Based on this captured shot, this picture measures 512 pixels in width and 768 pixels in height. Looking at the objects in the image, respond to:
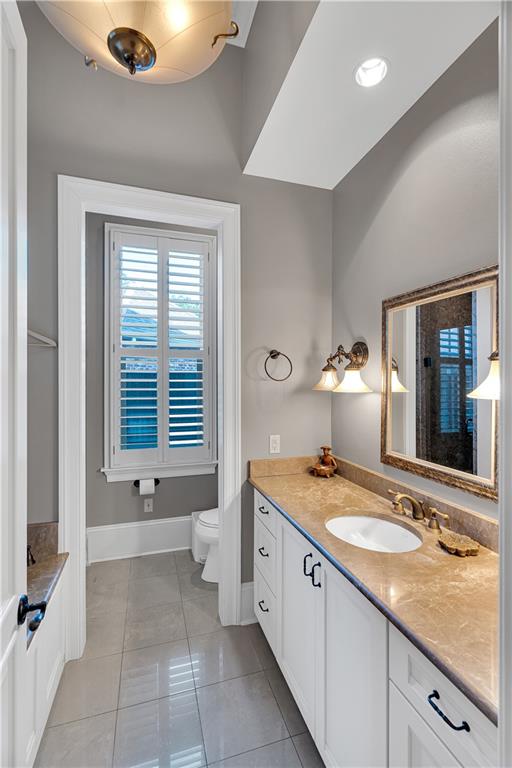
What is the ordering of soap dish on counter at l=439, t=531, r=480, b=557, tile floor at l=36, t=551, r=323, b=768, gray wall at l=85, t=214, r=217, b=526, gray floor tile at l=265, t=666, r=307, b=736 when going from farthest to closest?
1. gray wall at l=85, t=214, r=217, b=526
2. gray floor tile at l=265, t=666, r=307, b=736
3. tile floor at l=36, t=551, r=323, b=768
4. soap dish on counter at l=439, t=531, r=480, b=557

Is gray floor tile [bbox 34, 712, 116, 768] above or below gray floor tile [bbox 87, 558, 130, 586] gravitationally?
below

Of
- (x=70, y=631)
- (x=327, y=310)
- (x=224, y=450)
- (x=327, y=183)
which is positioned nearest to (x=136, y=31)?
(x=327, y=183)

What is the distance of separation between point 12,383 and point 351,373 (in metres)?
1.56

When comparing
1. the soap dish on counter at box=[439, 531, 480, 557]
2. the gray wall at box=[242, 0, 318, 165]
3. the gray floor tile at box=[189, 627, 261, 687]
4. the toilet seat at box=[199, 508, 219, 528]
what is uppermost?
the gray wall at box=[242, 0, 318, 165]

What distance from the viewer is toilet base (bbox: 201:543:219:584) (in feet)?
8.56

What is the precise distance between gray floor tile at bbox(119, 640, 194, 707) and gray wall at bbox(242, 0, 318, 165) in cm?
278

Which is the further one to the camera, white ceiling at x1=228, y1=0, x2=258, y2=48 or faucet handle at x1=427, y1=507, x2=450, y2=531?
white ceiling at x1=228, y1=0, x2=258, y2=48

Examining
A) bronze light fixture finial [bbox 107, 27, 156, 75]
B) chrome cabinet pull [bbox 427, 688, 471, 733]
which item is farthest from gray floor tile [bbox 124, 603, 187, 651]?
bronze light fixture finial [bbox 107, 27, 156, 75]

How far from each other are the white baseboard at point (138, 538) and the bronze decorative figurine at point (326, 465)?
1543 millimetres

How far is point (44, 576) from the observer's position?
63.4 inches

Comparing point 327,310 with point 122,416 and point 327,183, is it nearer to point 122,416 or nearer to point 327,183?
point 327,183

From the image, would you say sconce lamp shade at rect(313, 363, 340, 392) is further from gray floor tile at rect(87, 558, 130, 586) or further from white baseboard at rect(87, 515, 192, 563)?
gray floor tile at rect(87, 558, 130, 586)

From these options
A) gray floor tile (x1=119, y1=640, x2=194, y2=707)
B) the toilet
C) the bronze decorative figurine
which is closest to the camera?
gray floor tile (x1=119, y1=640, x2=194, y2=707)

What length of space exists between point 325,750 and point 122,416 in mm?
2415
